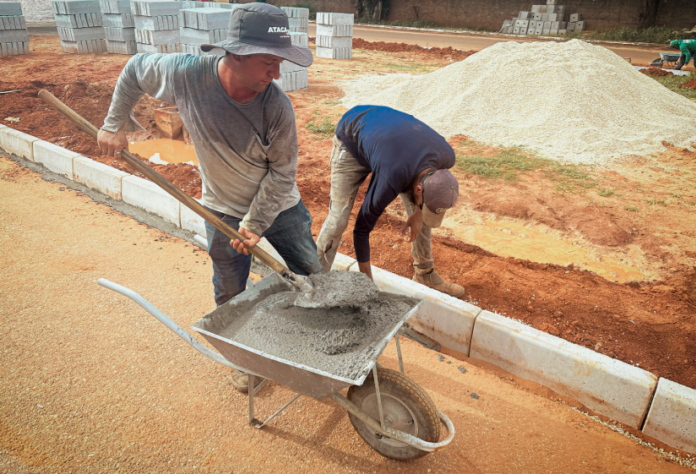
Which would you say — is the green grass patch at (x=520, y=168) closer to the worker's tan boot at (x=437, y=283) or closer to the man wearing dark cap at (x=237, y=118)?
the worker's tan boot at (x=437, y=283)

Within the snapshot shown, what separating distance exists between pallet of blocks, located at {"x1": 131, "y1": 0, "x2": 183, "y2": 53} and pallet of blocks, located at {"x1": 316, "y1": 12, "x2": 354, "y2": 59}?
4732 mm

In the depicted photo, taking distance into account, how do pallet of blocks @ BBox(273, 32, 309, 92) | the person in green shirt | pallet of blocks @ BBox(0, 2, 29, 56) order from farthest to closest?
the person in green shirt, pallet of blocks @ BBox(0, 2, 29, 56), pallet of blocks @ BBox(273, 32, 309, 92)

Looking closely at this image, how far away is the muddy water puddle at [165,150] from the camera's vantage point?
286 inches

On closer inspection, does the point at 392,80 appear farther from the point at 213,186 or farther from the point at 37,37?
the point at 37,37

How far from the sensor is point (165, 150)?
762cm

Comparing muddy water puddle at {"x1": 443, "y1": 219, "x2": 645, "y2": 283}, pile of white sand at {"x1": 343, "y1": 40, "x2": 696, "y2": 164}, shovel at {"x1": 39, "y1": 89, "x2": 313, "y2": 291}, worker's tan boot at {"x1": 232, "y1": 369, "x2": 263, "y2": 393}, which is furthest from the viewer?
pile of white sand at {"x1": 343, "y1": 40, "x2": 696, "y2": 164}

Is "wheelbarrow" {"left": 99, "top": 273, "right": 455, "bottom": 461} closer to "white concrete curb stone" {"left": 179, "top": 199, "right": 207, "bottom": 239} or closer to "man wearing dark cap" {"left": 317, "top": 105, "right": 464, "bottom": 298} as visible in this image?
"man wearing dark cap" {"left": 317, "top": 105, "right": 464, "bottom": 298}

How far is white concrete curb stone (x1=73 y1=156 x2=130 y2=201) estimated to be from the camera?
548 centimetres

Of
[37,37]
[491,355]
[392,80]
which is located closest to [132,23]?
[37,37]

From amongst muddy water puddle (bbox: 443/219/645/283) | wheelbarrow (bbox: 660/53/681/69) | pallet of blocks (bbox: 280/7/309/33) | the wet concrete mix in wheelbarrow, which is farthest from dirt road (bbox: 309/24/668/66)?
the wet concrete mix in wheelbarrow

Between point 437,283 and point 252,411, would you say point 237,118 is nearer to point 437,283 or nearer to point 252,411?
point 252,411

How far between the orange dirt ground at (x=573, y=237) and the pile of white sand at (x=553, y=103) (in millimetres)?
585

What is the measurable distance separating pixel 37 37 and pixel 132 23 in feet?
21.5

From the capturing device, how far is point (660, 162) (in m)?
6.85
